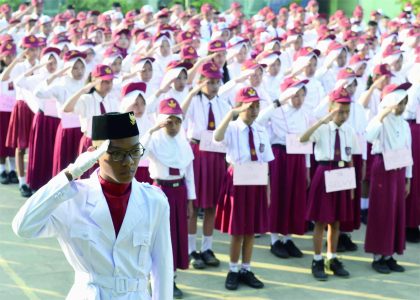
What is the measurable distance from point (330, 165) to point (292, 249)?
1.17 meters

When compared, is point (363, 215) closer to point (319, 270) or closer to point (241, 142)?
point (319, 270)

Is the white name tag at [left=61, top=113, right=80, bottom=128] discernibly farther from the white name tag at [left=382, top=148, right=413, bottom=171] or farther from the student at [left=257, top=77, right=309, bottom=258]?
the white name tag at [left=382, top=148, right=413, bottom=171]

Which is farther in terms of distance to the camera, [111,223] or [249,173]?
[249,173]

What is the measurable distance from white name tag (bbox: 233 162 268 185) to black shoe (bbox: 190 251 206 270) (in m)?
1.02

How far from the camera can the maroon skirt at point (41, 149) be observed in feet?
31.4

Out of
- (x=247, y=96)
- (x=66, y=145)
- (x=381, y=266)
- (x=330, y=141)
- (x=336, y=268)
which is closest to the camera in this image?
(x=247, y=96)

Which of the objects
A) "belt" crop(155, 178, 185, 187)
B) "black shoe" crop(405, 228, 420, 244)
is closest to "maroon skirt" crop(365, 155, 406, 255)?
"black shoe" crop(405, 228, 420, 244)

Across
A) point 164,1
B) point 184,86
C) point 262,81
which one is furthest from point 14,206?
point 164,1

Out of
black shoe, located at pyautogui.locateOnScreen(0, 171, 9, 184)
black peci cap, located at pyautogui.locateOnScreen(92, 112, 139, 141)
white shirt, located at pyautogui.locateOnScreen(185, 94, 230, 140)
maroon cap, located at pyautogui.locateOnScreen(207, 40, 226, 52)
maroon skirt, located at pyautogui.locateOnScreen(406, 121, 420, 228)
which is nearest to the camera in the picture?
black peci cap, located at pyautogui.locateOnScreen(92, 112, 139, 141)

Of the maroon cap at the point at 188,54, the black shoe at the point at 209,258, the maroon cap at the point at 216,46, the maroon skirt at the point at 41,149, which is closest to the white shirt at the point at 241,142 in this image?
the black shoe at the point at 209,258

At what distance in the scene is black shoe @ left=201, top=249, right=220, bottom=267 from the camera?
7.62 m

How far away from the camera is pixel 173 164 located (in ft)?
21.9

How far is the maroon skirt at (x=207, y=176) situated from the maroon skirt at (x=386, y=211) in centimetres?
155

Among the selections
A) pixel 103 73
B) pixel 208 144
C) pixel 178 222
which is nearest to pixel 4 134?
pixel 103 73
